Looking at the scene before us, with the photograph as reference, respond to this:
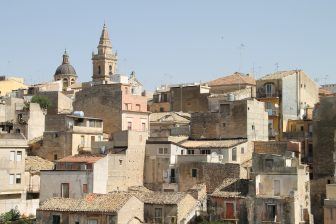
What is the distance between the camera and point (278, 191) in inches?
1770

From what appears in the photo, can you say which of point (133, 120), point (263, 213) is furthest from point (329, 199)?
point (133, 120)

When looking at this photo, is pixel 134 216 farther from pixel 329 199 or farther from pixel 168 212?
pixel 329 199

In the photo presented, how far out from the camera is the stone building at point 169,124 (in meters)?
60.6

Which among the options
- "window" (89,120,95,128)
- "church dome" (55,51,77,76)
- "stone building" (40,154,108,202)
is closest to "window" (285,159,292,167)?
"stone building" (40,154,108,202)

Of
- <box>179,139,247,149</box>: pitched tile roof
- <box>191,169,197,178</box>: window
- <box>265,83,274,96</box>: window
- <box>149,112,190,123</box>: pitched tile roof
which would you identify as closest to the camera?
<box>191,169,197,178</box>: window

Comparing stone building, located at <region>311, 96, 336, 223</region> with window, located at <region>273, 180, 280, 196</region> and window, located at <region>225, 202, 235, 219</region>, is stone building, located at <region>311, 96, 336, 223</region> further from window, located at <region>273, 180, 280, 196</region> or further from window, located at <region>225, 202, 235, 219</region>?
window, located at <region>225, 202, 235, 219</region>

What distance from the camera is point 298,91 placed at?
65.0m

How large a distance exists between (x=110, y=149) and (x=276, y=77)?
20735 millimetres

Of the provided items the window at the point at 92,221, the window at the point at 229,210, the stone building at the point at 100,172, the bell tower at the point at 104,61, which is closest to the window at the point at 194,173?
the stone building at the point at 100,172

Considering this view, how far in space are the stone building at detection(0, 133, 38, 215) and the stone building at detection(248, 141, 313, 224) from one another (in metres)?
17.2

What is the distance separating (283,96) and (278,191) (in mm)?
20400

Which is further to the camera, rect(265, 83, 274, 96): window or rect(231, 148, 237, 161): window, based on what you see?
rect(265, 83, 274, 96): window

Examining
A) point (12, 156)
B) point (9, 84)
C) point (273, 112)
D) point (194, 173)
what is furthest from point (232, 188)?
point (9, 84)

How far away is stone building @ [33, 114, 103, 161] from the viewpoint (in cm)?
5541
